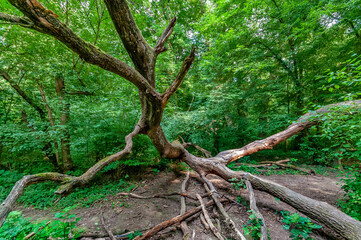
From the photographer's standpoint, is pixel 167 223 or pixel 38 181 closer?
pixel 38 181

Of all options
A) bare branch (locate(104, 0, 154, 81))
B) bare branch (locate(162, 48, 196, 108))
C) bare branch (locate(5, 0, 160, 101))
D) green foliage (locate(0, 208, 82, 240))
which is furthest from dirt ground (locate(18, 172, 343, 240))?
bare branch (locate(104, 0, 154, 81))

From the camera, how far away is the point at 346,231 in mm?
1757

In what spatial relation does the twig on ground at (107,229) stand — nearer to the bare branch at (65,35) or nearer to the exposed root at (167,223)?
the exposed root at (167,223)

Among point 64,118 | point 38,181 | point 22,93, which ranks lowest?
point 38,181

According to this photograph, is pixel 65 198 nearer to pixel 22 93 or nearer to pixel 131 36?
pixel 22 93

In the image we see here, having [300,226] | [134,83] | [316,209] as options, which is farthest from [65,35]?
[316,209]

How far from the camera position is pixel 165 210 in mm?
2967

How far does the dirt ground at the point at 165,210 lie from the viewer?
226 cm

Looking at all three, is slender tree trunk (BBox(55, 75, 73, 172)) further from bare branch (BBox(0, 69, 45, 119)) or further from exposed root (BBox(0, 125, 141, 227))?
exposed root (BBox(0, 125, 141, 227))

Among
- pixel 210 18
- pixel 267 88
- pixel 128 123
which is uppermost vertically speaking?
pixel 210 18

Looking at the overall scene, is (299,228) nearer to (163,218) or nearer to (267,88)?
(163,218)

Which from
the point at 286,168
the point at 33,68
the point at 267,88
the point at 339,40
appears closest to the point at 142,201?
the point at 33,68

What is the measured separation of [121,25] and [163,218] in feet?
12.4

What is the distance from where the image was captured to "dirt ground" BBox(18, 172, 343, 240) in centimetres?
226
